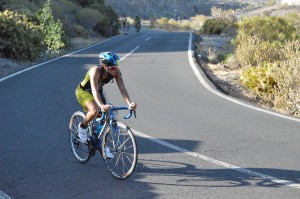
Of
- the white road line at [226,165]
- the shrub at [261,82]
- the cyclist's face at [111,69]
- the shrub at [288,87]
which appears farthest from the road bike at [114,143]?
the shrub at [261,82]

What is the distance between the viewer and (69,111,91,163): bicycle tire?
6195 mm

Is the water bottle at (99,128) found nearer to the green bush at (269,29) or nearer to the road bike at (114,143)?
the road bike at (114,143)

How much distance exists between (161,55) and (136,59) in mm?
2490

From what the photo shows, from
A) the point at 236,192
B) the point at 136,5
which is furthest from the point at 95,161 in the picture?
the point at 136,5

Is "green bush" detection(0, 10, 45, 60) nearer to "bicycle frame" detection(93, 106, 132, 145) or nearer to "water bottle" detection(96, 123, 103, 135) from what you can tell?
"water bottle" detection(96, 123, 103, 135)

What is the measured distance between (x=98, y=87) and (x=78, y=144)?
3.87 feet

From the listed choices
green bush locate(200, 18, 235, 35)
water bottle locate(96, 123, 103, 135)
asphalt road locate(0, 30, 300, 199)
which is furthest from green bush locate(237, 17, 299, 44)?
water bottle locate(96, 123, 103, 135)

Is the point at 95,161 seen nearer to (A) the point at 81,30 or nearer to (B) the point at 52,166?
(B) the point at 52,166

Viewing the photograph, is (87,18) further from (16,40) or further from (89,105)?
(89,105)

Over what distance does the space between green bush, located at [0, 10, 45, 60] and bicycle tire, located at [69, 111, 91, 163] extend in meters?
12.3

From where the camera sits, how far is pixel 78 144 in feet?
20.9

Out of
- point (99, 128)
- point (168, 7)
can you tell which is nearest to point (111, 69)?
point (99, 128)

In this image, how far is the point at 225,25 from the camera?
37406 millimetres

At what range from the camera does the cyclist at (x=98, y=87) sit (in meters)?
5.38
